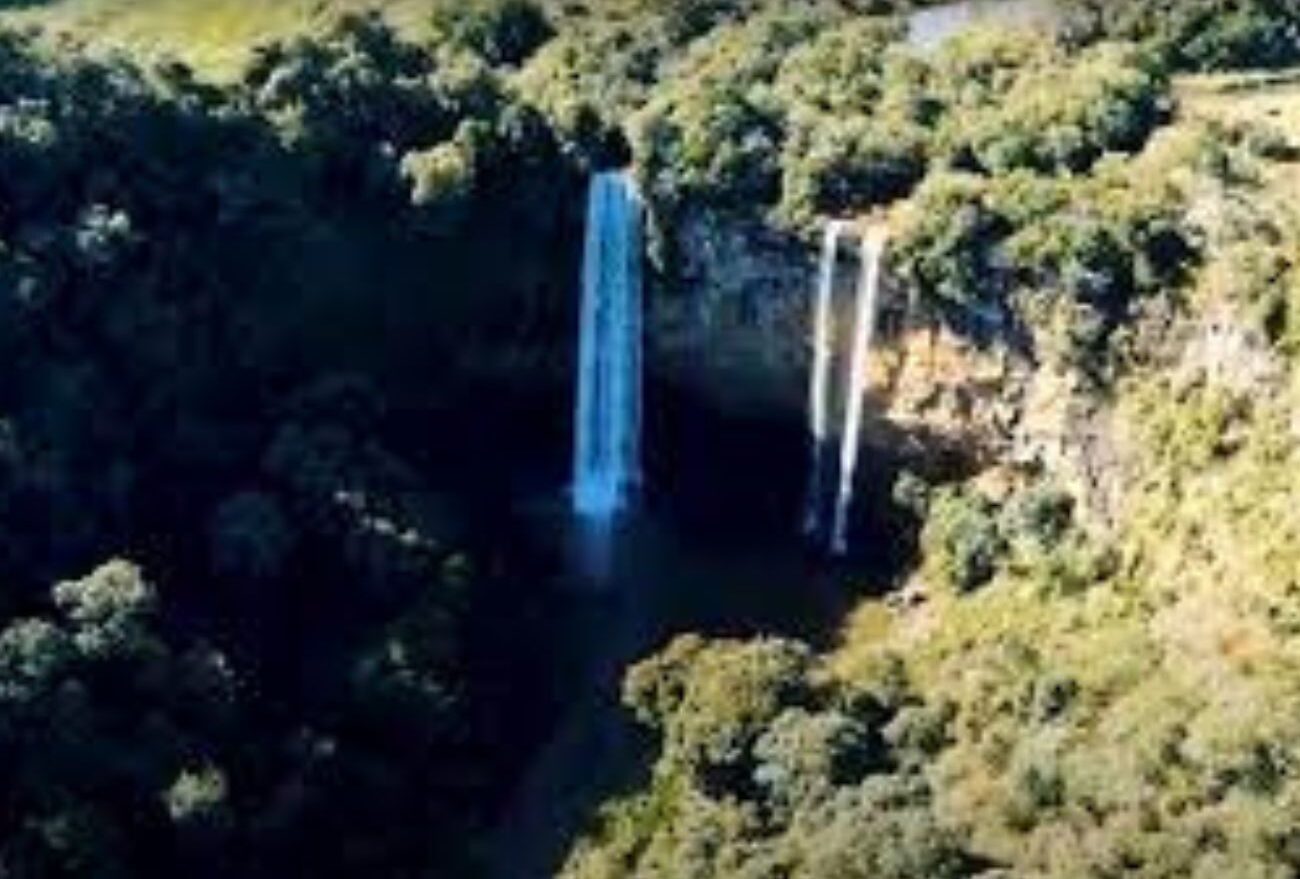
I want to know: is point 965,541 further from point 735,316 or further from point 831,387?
point 735,316

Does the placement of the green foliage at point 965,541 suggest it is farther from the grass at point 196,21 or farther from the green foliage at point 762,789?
A: the grass at point 196,21

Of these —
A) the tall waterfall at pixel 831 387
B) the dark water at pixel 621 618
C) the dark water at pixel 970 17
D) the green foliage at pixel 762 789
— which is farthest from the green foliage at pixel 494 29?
the green foliage at pixel 762 789

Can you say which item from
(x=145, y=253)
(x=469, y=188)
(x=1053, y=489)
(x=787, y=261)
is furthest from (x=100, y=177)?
(x=1053, y=489)

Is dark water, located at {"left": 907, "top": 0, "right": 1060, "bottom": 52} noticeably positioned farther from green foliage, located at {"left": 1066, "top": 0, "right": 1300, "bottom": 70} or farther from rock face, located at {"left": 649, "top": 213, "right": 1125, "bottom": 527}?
rock face, located at {"left": 649, "top": 213, "right": 1125, "bottom": 527}

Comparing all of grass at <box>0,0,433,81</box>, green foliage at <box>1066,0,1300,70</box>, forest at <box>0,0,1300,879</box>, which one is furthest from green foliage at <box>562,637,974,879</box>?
grass at <box>0,0,433,81</box>

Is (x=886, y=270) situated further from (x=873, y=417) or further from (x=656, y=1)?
(x=656, y=1)

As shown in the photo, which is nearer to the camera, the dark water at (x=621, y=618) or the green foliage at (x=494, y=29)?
the dark water at (x=621, y=618)
